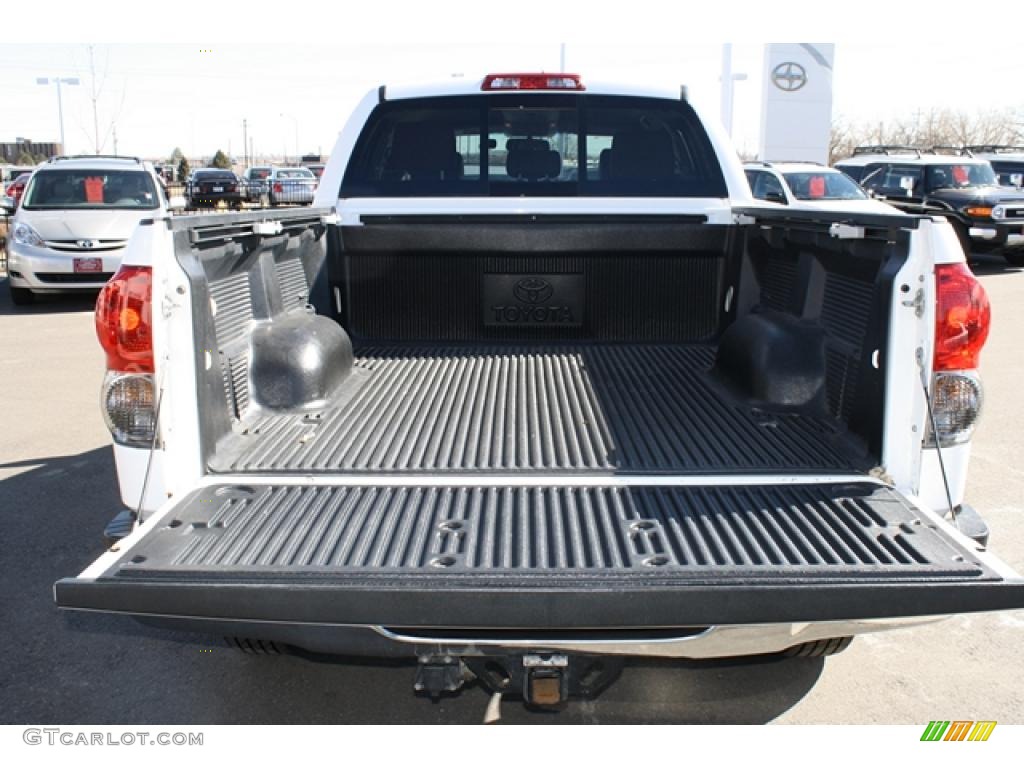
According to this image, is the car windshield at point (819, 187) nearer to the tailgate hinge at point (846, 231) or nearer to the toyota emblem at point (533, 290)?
the toyota emblem at point (533, 290)

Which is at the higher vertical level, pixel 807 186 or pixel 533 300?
pixel 807 186

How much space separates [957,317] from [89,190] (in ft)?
42.0

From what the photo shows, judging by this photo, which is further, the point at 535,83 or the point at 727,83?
the point at 727,83

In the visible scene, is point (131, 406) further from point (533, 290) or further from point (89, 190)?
point (89, 190)

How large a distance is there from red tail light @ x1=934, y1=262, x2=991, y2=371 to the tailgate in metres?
0.47

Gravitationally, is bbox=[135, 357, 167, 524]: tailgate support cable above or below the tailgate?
above

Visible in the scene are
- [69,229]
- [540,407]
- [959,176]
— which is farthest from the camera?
[959,176]

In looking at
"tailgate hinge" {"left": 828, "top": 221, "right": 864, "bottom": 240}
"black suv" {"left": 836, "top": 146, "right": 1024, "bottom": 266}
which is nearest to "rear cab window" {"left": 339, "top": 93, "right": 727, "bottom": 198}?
"tailgate hinge" {"left": 828, "top": 221, "right": 864, "bottom": 240}

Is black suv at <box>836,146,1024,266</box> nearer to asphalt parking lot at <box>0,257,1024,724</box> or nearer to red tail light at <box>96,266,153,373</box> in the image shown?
asphalt parking lot at <box>0,257,1024,724</box>

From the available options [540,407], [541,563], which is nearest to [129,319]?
[541,563]

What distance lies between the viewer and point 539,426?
3.38 m

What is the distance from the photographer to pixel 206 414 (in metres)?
2.91

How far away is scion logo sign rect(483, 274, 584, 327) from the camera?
459cm

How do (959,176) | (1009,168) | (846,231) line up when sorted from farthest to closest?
1. (1009,168)
2. (959,176)
3. (846,231)
